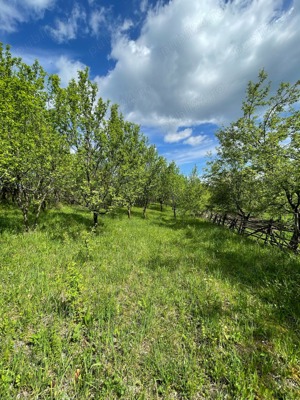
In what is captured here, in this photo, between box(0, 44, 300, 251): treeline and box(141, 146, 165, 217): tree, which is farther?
box(141, 146, 165, 217): tree

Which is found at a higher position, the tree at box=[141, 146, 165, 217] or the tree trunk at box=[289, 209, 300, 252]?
the tree at box=[141, 146, 165, 217]

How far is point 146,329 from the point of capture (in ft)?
13.5

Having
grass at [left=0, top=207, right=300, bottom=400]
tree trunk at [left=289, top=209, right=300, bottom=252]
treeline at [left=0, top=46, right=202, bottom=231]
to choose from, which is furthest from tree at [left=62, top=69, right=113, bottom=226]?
tree trunk at [left=289, top=209, right=300, bottom=252]

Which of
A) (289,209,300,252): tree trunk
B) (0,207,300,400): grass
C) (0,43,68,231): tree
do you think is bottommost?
(0,207,300,400): grass

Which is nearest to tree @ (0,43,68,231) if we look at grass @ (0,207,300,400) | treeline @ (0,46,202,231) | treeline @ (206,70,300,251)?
treeline @ (0,46,202,231)

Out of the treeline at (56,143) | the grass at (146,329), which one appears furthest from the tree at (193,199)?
the grass at (146,329)

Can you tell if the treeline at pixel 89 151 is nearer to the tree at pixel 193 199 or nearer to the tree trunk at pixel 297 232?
the tree trunk at pixel 297 232

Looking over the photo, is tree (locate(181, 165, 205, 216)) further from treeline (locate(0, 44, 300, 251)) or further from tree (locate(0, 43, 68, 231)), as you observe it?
tree (locate(0, 43, 68, 231))

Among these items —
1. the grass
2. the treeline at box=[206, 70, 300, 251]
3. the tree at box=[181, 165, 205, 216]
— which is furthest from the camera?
the tree at box=[181, 165, 205, 216]

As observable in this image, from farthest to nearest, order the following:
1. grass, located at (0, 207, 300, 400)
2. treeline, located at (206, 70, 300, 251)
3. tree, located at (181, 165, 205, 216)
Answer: tree, located at (181, 165, 205, 216), treeline, located at (206, 70, 300, 251), grass, located at (0, 207, 300, 400)

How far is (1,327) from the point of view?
3730 millimetres

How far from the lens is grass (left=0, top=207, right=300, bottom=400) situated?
295 cm

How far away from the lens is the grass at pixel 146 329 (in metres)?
2.95

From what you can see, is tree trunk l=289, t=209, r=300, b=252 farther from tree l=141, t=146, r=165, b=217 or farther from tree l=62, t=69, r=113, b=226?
tree l=141, t=146, r=165, b=217
